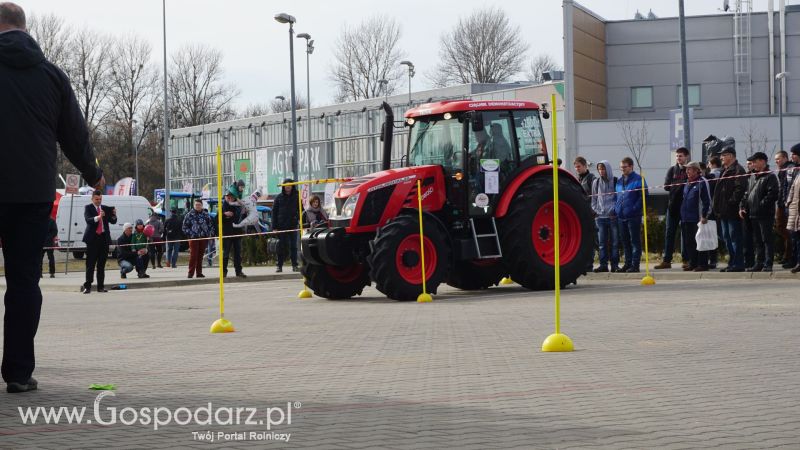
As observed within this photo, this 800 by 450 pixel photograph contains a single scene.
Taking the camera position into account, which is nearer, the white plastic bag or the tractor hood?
the tractor hood

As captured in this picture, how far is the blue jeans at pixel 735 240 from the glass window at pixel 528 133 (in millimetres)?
3401

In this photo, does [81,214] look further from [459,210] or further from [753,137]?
[459,210]

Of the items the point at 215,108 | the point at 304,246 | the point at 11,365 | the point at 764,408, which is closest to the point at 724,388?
the point at 764,408

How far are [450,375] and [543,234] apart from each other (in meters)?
9.66

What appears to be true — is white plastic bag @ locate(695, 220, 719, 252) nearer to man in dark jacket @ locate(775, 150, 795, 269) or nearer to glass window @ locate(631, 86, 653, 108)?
man in dark jacket @ locate(775, 150, 795, 269)

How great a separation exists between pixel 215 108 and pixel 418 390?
269 ft

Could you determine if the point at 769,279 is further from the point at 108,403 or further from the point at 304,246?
the point at 108,403

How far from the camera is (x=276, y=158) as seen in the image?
256 feet

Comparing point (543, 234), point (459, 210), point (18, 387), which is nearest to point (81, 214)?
point (459, 210)

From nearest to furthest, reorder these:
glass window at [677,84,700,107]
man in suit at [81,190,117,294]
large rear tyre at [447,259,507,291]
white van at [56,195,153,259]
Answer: large rear tyre at [447,259,507,291] < man in suit at [81,190,117,294] < white van at [56,195,153,259] < glass window at [677,84,700,107]

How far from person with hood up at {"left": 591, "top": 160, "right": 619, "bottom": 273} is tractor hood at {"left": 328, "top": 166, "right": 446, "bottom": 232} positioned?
14.8 ft

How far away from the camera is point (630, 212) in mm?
20359

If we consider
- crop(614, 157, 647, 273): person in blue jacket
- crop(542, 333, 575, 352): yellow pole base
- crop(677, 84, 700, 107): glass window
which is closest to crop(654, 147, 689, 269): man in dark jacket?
crop(614, 157, 647, 273): person in blue jacket

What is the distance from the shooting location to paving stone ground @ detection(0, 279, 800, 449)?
587 cm
